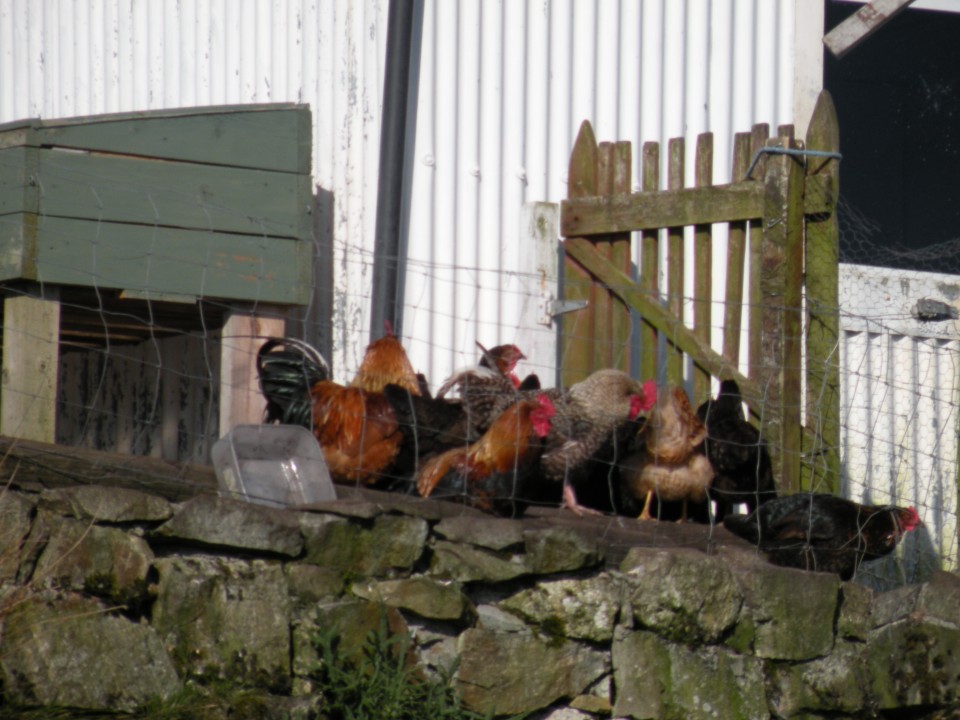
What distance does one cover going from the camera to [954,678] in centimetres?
548


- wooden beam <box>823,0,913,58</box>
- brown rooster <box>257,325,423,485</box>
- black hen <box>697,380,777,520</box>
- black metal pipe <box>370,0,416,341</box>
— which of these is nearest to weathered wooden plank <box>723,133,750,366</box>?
black hen <box>697,380,777,520</box>

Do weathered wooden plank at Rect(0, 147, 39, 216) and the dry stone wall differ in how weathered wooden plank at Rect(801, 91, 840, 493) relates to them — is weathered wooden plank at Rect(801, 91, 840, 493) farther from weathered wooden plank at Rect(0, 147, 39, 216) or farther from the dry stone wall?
weathered wooden plank at Rect(0, 147, 39, 216)

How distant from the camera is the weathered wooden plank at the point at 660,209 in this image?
6.22m

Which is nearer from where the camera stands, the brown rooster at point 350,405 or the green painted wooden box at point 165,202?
the green painted wooden box at point 165,202

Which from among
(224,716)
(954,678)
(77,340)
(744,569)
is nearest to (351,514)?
(224,716)

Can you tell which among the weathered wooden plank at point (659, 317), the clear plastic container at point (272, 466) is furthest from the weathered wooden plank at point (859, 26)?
the clear plastic container at point (272, 466)

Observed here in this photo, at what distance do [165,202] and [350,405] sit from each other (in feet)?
3.96

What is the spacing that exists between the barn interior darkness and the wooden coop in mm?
6737

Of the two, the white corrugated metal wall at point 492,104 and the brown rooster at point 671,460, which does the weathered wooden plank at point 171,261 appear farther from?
the brown rooster at point 671,460

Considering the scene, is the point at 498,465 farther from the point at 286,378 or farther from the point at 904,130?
the point at 904,130

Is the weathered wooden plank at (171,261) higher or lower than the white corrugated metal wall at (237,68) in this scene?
lower

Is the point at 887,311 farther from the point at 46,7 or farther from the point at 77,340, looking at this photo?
the point at 46,7

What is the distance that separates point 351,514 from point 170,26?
4.32 metres

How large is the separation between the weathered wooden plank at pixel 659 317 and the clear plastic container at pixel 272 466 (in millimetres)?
1607
